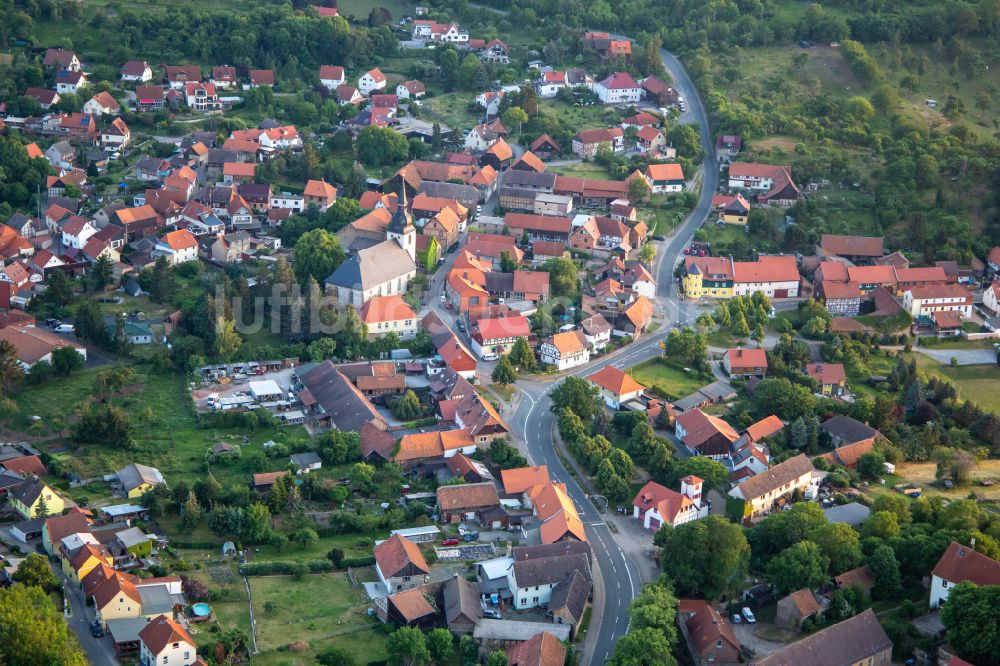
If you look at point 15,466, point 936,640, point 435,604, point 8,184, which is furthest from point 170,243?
point 936,640

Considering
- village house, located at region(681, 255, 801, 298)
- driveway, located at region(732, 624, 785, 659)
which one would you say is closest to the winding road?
village house, located at region(681, 255, 801, 298)

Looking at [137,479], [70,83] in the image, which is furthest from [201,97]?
[137,479]

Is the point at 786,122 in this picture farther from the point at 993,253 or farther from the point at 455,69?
the point at 455,69

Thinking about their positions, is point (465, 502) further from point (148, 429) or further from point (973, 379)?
point (973, 379)

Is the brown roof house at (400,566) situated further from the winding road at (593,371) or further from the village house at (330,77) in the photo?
the village house at (330,77)

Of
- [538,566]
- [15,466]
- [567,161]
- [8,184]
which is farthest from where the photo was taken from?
[567,161]
